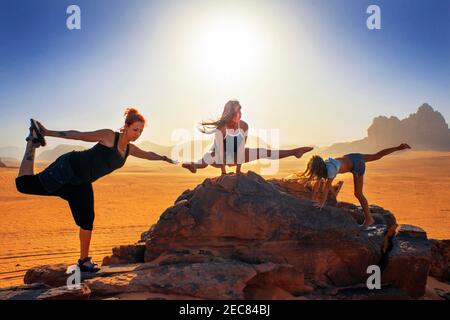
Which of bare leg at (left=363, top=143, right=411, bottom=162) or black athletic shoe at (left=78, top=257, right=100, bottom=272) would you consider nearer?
black athletic shoe at (left=78, top=257, right=100, bottom=272)

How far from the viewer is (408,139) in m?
93.6

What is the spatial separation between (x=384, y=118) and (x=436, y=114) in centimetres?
1181

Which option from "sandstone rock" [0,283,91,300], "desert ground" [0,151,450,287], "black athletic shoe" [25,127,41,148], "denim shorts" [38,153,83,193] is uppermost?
"black athletic shoe" [25,127,41,148]

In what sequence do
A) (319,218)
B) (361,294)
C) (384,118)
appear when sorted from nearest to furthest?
(361,294)
(319,218)
(384,118)

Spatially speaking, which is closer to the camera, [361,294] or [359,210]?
[361,294]

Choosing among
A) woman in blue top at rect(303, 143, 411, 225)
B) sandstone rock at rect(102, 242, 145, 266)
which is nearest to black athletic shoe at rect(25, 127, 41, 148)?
sandstone rock at rect(102, 242, 145, 266)

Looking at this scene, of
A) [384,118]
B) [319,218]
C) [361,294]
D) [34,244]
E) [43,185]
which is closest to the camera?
[43,185]

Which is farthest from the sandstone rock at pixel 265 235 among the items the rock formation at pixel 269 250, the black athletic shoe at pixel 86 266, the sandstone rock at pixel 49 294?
the sandstone rock at pixel 49 294

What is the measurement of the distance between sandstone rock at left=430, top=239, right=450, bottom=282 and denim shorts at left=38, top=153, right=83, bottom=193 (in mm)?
6635

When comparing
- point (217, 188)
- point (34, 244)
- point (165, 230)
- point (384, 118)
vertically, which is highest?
point (384, 118)

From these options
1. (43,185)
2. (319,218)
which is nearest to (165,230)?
(43,185)

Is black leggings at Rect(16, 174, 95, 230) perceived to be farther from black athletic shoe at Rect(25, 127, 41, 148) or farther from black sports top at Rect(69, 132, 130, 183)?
black athletic shoe at Rect(25, 127, 41, 148)

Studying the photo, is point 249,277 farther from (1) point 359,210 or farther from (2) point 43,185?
(1) point 359,210

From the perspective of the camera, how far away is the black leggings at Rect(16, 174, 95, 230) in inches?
184
